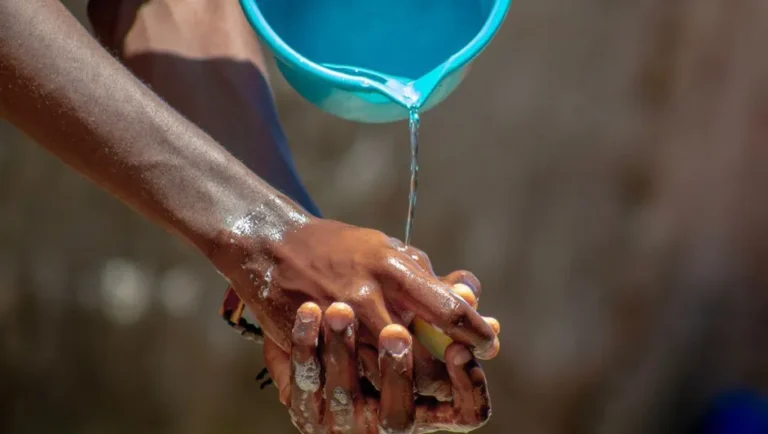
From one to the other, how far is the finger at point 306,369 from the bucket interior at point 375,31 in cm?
34

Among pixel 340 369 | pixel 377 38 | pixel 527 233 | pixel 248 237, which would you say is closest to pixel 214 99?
pixel 377 38

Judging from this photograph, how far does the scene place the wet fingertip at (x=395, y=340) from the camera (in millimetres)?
674

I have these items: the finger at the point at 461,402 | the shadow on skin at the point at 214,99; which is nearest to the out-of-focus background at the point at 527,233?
the shadow on skin at the point at 214,99

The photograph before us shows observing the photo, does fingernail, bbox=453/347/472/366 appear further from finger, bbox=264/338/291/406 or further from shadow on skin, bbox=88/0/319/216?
shadow on skin, bbox=88/0/319/216

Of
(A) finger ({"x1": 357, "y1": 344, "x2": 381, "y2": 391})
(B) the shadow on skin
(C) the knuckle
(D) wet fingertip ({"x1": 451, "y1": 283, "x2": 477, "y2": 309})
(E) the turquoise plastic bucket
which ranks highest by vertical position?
(E) the turquoise plastic bucket

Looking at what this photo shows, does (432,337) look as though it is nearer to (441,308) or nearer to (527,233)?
(441,308)

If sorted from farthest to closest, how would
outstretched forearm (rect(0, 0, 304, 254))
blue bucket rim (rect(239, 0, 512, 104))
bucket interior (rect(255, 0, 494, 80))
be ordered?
bucket interior (rect(255, 0, 494, 80))
blue bucket rim (rect(239, 0, 512, 104))
outstretched forearm (rect(0, 0, 304, 254))

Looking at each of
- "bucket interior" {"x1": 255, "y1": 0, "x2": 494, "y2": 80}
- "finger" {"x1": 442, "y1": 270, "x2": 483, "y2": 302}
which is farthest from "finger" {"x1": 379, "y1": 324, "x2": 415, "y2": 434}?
"bucket interior" {"x1": 255, "y1": 0, "x2": 494, "y2": 80}

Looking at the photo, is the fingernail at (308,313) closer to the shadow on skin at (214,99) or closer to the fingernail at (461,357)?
the fingernail at (461,357)

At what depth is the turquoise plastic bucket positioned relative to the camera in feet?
2.87

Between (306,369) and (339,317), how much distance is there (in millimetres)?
55

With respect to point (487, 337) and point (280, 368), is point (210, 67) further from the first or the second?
point (487, 337)

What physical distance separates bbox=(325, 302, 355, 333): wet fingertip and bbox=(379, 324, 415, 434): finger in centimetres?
3

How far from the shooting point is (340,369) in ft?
2.29
